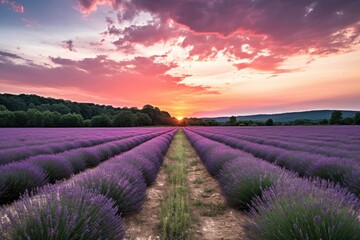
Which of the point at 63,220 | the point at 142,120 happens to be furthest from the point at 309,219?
the point at 142,120

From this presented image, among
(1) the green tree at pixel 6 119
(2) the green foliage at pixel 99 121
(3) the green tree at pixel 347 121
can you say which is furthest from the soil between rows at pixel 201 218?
(3) the green tree at pixel 347 121

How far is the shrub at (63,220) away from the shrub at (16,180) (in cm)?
263

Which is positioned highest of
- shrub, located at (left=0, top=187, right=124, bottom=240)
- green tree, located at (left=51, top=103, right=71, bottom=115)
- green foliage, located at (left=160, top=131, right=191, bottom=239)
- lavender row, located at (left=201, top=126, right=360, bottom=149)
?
green tree, located at (left=51, top=103, right=71, bottom=115)

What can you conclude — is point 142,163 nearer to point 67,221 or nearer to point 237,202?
point 237,202

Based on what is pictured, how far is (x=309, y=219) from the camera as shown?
1.81m

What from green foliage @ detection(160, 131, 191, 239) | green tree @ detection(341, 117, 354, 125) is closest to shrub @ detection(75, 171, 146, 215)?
green foliage @ detection(160, 131, 191, 239)

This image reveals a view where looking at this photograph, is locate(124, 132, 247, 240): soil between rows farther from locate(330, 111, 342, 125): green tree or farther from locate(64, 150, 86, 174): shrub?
locate(330, 111, 342, 125): green tree

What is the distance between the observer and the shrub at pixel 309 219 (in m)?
1.70

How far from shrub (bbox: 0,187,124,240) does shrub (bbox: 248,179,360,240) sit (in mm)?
1297

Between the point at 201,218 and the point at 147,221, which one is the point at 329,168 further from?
the point at 147,221

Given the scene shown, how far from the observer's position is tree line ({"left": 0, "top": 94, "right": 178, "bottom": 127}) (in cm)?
4709

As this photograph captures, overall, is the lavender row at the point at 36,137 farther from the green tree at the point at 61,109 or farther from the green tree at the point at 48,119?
the green tree at the point at 61,109

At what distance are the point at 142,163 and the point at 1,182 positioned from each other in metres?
2.54

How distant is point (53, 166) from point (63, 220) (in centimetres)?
452
